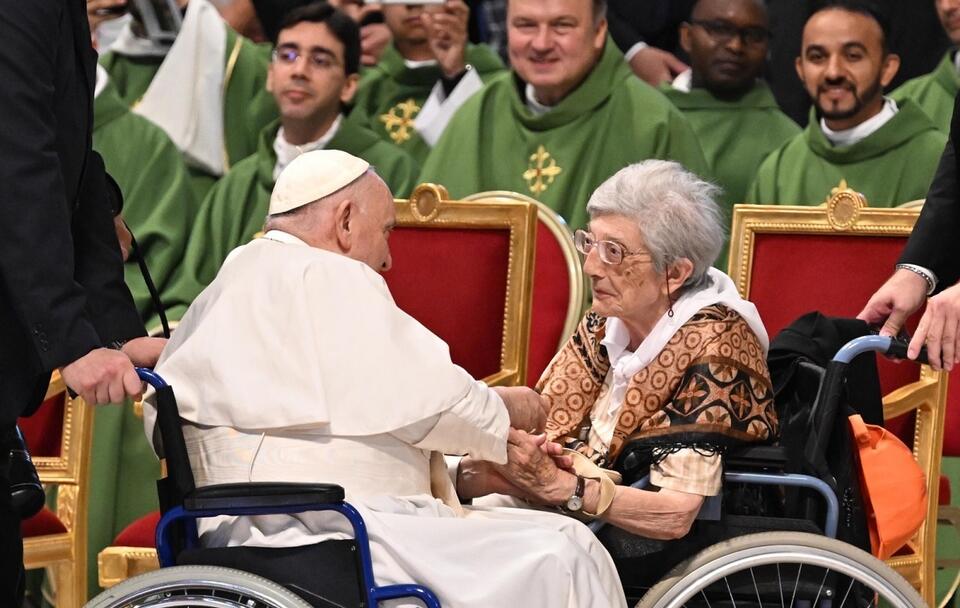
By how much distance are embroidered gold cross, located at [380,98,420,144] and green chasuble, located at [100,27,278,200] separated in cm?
39

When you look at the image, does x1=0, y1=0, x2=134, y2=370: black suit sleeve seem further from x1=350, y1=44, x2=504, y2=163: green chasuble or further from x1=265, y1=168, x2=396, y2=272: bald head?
x1=350, y1=44, x2=504, y2=163: green chasuble

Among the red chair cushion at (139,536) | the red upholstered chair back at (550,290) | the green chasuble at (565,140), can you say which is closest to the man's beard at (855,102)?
the green chasuble at (565,140)

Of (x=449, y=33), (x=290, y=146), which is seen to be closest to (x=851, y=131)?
(x=449, y=33)

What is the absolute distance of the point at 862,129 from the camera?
439 cm

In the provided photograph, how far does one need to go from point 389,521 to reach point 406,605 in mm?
130

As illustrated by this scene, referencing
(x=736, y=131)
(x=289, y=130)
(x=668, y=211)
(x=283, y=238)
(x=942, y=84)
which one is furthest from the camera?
(x=289, y=130)

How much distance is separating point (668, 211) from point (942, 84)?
184 cm

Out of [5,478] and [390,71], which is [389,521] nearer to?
[5,478]

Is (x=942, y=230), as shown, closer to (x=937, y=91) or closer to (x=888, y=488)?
(x=888, y=488)

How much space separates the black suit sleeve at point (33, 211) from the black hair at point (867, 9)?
8.81ft

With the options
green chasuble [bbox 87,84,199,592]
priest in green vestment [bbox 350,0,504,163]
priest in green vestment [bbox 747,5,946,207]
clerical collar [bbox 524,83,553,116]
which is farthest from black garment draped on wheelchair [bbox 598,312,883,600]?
green chasuble [bbox 87,84,199,592]

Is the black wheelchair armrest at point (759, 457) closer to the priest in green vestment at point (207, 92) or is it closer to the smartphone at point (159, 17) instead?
the priest in green vestment at point (207, 92)

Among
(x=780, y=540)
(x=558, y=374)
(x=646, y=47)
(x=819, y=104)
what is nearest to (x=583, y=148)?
(x=646, y=47)

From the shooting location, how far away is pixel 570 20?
15.2ft
